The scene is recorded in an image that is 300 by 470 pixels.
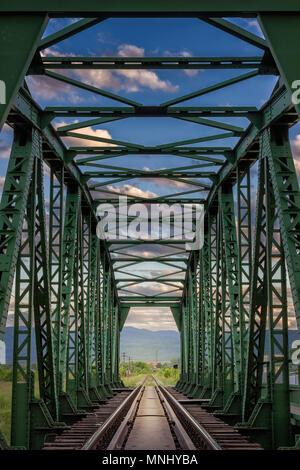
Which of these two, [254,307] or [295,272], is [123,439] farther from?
[295,272]

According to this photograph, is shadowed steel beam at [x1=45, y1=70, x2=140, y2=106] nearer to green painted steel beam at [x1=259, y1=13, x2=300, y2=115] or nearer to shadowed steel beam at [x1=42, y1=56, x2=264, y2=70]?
shadowed steel beam at [x1=42, y1=56, x2=264, y2=70]

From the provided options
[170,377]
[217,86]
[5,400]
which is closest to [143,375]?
[170,377]

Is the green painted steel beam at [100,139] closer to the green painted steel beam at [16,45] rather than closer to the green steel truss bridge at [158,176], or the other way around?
the green steel truss bridge at [158,176]

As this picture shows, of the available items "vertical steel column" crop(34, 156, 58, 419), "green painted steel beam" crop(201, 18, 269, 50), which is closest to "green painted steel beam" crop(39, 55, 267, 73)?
"green painted steel beam" crop(201, 18, 269, 50)

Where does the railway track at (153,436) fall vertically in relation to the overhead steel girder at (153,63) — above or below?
below

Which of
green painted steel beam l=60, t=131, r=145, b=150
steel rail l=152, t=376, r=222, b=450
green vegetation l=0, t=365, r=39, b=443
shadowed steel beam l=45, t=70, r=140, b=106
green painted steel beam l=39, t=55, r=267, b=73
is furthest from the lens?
green vegetation l=0, t=365, r=39, b=443

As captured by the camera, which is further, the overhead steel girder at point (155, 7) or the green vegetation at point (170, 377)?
the green vegetation at point (170, 377)

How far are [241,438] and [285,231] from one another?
4307mm

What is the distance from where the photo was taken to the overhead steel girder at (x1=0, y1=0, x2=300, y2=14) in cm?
872

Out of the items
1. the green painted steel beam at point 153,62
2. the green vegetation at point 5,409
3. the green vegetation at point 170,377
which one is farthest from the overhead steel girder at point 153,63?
the green vegetation at point 170,377

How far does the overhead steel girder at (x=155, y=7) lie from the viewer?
8.72 meters

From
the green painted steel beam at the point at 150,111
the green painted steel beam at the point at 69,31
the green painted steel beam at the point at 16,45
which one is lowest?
the green painted steel beam at the point at 16,45
